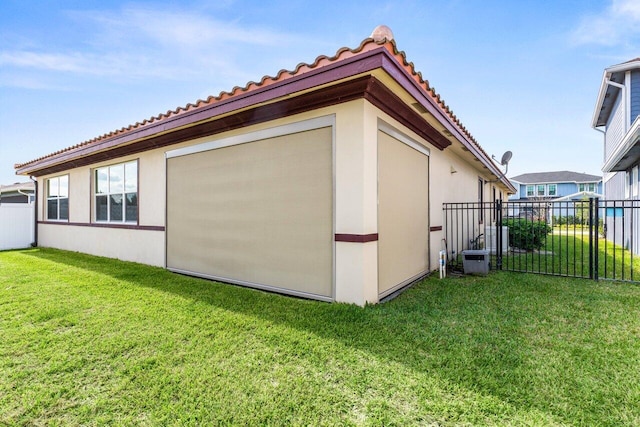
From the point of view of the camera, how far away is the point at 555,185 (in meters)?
31.7

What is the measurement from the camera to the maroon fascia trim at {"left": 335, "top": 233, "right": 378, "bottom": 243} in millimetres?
3714

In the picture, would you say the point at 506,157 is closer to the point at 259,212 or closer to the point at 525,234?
the point at 525,234

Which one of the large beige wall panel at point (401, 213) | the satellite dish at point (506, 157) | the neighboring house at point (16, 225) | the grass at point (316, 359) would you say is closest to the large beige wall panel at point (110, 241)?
the neighboring house at point (16, 225)

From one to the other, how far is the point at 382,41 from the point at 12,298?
6.03m

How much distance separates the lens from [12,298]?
4.31 meters

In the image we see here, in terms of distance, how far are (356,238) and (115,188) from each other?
7.08 meters

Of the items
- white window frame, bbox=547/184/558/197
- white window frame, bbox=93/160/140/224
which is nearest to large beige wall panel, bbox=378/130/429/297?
white window frame, bbox=93/160/140/224

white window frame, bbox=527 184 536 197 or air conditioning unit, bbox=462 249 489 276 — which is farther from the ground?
white window frame, bbox=527 184 536 197

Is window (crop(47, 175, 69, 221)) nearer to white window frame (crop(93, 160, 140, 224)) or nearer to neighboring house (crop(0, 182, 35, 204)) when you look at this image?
white window frame (crop(93, 160, 140, 224))

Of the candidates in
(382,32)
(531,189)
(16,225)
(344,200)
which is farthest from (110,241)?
(531,189)

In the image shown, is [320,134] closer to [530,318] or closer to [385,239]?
→ [385,239]

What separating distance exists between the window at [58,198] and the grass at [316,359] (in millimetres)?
6455

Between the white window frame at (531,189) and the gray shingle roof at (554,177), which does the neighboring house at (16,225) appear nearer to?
the gray shingle roof at (554,177)

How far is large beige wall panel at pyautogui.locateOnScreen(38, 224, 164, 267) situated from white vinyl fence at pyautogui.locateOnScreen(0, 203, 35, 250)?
35.7 inches
